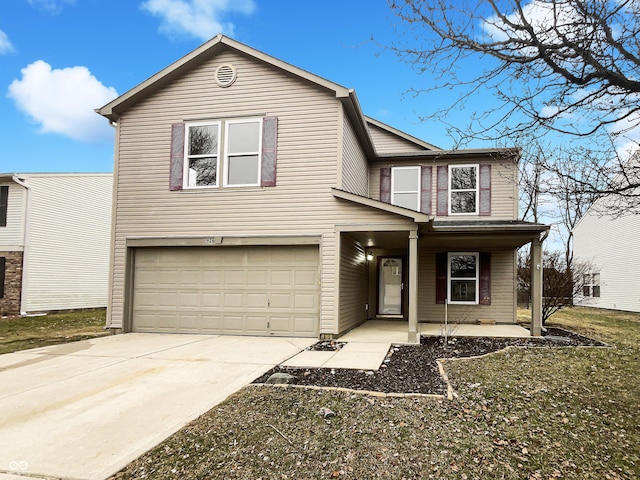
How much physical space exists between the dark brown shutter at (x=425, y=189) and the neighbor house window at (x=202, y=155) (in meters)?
6.35

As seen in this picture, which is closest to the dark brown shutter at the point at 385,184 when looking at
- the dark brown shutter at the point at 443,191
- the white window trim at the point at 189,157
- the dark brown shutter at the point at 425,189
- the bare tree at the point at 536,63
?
the dark brown shutter at the point at 425,189

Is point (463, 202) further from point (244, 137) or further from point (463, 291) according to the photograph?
point (244, 137)

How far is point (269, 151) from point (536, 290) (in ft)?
24.1

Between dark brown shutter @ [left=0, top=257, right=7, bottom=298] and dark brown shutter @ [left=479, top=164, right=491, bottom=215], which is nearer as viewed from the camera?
dark brown shutter @ [left=479, top=164, right=491, bottom=215]

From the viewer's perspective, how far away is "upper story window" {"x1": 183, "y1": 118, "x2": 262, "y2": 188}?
10.6m

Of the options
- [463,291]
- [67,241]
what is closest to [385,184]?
[463,291]

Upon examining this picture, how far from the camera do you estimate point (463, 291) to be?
13.3m

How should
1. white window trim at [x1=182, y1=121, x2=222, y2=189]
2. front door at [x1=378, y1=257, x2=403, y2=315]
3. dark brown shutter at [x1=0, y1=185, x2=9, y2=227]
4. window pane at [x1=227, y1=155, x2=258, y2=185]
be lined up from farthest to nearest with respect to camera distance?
dark brown shutter at [x1=0, y1=185, x2=9, y2=227] < front door at [x1=378, y1=257, x2=403, y2=315] < white window trim at [x1=182, y1=121, x2=222, y2=189] < window pane at [x1=227, y1=155, x2=258, y2=185]

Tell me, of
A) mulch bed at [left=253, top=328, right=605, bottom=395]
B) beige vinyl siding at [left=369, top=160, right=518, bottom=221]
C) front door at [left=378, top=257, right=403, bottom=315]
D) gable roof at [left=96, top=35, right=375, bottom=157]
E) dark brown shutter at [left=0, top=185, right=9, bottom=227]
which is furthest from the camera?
dark brown shutter at [left=0, top=185, right=9, bottom=227]

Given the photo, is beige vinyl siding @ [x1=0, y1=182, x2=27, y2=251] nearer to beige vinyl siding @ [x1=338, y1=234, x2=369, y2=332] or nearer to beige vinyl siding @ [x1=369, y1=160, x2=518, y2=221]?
beige vinyl siding @ [x1=338, y1=234, x2=369, y2=332]

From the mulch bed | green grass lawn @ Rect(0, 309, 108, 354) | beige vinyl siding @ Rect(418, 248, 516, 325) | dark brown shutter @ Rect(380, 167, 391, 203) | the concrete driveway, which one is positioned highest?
dark brown shutter @ Rect(380, 167, 391, 203)

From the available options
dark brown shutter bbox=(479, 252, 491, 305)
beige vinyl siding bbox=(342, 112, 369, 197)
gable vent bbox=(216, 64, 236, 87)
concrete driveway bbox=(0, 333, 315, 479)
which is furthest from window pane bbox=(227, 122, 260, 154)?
dark brown shutter bbox=(479, 252, 491, 305)

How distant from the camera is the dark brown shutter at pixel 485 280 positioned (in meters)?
13.1

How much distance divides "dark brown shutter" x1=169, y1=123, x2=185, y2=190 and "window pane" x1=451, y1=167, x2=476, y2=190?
7.96m
